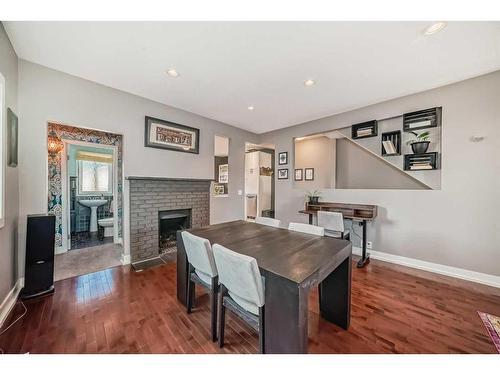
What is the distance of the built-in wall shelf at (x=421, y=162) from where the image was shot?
282 centimetres

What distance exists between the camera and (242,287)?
49.6 inches

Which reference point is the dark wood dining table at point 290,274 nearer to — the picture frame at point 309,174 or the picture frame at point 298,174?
the picture frame at point 298,174

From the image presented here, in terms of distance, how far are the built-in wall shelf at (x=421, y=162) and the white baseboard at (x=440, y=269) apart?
140 centimetres

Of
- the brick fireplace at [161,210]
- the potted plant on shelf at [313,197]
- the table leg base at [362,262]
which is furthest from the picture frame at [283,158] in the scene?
the table leg base at [362,262]

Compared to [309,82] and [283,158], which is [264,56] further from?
[283,158]

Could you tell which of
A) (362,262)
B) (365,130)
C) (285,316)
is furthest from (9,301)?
(365,130)

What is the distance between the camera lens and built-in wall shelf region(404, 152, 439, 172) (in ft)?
9.25

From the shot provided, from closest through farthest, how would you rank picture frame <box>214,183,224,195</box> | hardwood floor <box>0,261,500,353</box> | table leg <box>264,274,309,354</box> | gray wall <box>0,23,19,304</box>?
1. table leg <box>264,274,309,354</box>
2. hardwood floor <box>0,261,500,353</box>
3. gray wall <box>0,23,19,304</box>
4. picture frame <box>214,183,224,195</box>

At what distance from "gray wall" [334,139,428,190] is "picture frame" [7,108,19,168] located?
4901 millimetres

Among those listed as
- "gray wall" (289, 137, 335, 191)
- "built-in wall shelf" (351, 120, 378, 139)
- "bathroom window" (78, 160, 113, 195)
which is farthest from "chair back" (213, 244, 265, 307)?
"bathroom window" (78, 160, 113, 195)

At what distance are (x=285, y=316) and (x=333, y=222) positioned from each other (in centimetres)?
228

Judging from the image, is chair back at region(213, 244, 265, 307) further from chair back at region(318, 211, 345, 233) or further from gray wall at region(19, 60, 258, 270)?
gray wall at region(19, 60, 258, 270)
